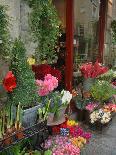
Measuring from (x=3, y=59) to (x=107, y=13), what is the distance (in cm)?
529

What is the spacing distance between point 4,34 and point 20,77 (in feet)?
1.80

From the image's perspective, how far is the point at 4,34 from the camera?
411 centimetres

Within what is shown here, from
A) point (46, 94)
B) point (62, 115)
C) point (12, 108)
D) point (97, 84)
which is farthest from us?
point (97, 84)

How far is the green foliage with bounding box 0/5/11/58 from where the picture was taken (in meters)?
4.07

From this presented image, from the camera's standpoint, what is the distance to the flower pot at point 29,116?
13.9ft

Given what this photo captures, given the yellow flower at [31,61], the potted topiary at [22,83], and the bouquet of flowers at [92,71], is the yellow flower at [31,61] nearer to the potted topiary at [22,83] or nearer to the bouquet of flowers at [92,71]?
the potted topiary at [22,83]

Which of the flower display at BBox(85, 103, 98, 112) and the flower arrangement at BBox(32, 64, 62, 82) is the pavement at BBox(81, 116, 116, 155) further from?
the flower arrangement at BBox(32, 64, 62, 82)

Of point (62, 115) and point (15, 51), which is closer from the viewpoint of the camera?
point (15, 51)

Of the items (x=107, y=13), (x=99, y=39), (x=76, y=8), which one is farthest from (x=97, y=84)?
(x=107, y=13)

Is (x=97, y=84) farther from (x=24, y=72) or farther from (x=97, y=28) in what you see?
(x=24, y=72)

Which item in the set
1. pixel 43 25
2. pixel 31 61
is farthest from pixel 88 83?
pixel 31 61

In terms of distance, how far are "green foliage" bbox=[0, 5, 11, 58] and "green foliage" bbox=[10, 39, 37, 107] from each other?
100 millimetres

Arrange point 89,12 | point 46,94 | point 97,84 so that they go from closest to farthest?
point 46,94, point 97,84, point 89,12

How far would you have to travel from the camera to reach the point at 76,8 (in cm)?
698
